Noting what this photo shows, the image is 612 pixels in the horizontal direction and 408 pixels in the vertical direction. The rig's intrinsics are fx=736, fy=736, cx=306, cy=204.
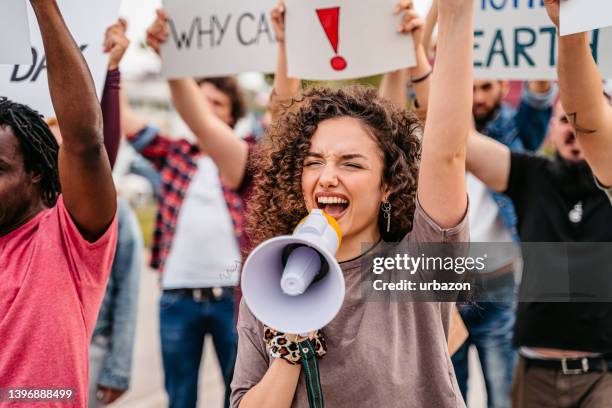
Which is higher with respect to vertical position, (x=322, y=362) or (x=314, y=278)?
(x=314, y=278)

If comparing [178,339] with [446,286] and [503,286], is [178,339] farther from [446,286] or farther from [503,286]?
[446,286]

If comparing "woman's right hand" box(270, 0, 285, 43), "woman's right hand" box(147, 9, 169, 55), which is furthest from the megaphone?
"woman's right hand" box(147, 9, 169, 55)

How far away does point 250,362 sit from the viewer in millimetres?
1658

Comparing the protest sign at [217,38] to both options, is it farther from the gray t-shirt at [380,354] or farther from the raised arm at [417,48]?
the gray t-shirt at [380,354]

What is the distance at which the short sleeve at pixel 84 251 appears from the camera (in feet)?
5.93

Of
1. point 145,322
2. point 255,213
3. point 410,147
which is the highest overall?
point 410,147

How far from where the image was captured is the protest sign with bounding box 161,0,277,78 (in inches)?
114

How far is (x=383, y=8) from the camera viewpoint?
7.88 ft

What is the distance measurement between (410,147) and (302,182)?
0.97ft

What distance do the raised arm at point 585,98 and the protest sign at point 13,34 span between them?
4.46 feet

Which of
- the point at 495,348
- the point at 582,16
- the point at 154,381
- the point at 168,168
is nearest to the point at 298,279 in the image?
the point at 582,16

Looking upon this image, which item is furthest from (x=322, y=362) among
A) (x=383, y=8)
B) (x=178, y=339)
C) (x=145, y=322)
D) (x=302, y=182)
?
(x=145, y=322)

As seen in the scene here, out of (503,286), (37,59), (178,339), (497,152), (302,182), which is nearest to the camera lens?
(302,182)

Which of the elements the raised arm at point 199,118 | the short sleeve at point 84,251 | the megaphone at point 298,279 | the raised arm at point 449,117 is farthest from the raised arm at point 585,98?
the raised arm at point 199,118
